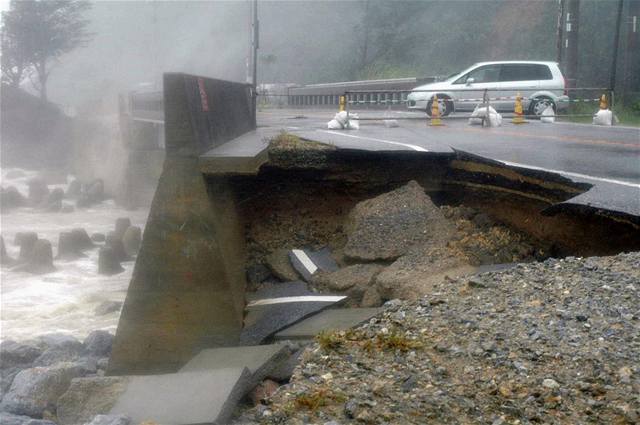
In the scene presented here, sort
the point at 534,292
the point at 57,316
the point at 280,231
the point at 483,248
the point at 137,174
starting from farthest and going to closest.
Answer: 1. the point at 137,174
2. the point at 57,316
3. the point at 280,231
4. the point at 483,248
5. the point at 534,292

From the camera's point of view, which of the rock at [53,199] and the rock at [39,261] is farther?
the rock at [53,199]

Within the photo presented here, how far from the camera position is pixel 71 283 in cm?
2152

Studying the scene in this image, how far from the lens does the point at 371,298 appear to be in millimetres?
8078

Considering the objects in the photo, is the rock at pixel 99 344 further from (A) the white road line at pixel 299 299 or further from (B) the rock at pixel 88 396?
(B) the rock at pixel 88 396

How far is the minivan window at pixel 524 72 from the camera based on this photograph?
2741 cm

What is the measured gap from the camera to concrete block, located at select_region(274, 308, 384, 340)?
6.91m

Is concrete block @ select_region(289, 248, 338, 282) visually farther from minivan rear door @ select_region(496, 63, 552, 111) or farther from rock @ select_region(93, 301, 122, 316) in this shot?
minivan rear door @ select_region(496, 63, 552, 111)

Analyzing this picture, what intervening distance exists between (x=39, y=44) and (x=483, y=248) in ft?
184

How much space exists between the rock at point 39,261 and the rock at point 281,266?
14.6m

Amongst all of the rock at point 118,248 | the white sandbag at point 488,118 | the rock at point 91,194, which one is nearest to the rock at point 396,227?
the white sandbag at point 488,118

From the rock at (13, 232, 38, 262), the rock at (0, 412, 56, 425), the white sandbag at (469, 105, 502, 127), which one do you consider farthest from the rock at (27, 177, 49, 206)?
the rock at (0, 412, 56, 425)

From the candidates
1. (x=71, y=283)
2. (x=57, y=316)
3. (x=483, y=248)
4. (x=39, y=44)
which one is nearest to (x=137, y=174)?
(x=71, y=283)

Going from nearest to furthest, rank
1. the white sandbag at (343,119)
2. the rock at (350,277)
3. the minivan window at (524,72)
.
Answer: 1. the rock at (350,277)
2. the white sandbag at (343,119)
3. the minivan window at (524,72)

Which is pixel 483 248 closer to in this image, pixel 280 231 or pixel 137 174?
pixel 280 231
